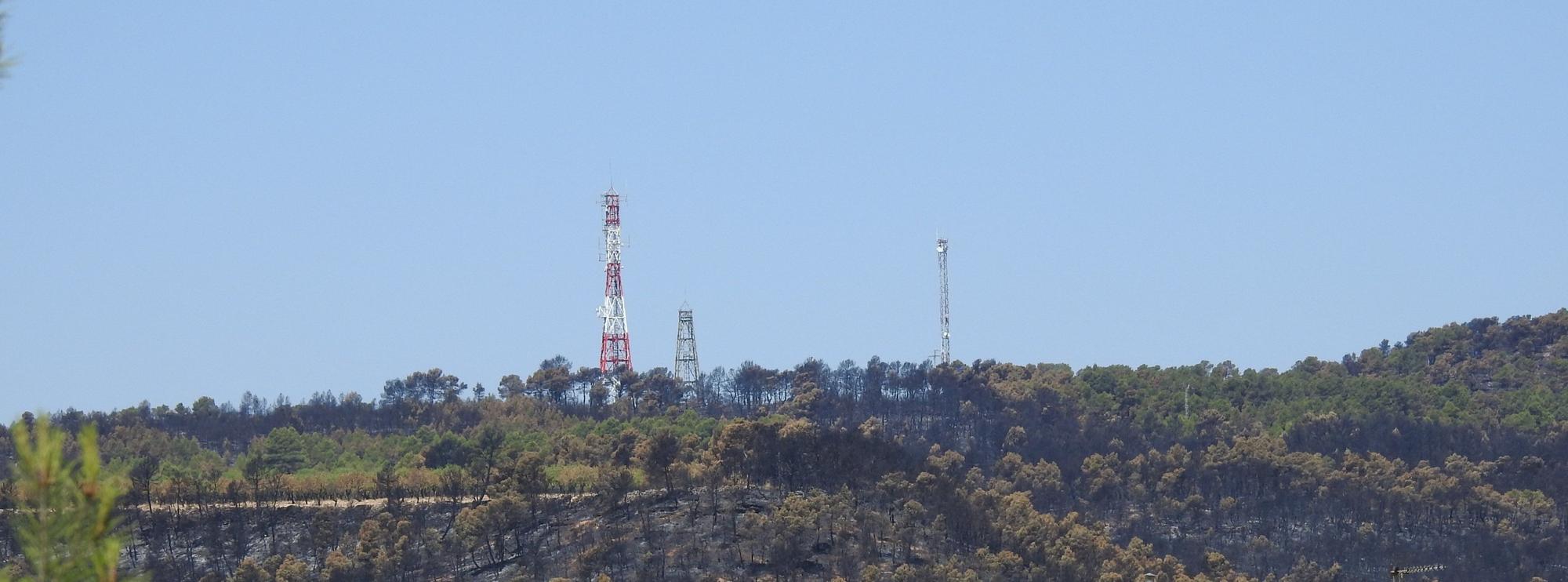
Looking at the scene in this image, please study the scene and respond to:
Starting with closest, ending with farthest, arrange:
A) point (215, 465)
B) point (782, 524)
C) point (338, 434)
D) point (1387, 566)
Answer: point (782, 524), point (1387, 566), point (215, 465), point (338, 434)

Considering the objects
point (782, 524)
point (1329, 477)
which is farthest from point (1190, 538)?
point (782, 524)

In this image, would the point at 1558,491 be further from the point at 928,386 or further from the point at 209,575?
the point at 209,575

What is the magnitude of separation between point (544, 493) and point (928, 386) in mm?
52497

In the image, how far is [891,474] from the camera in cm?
11600

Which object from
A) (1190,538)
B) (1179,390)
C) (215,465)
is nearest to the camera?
(1190,538)

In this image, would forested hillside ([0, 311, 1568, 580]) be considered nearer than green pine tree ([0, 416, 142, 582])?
No

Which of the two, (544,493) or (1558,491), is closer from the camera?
(544,493)

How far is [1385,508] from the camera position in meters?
132

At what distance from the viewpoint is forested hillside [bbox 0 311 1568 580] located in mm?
108375

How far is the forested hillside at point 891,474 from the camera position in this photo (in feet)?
356

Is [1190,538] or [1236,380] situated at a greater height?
[1236,380]

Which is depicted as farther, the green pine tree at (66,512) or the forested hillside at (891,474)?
the forested hillside at (891,474)

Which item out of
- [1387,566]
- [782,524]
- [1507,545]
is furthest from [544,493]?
[1507,545]

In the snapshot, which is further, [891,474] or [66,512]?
[891,474]
